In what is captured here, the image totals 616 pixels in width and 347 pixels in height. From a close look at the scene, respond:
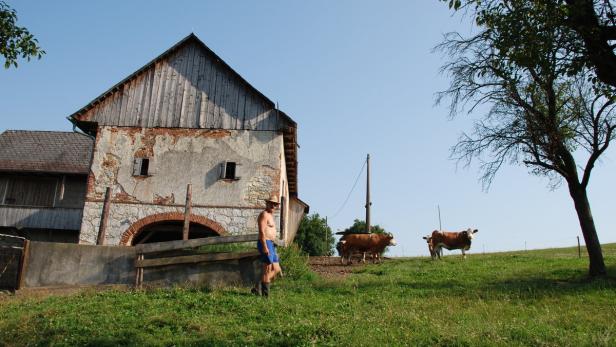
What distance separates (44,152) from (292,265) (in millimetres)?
18590

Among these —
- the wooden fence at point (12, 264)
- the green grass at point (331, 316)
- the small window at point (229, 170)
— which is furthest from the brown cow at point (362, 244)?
the wooden fence at point (12, 264)

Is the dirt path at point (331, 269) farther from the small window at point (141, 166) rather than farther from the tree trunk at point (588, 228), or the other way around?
the tree trunk at point (588, 228)

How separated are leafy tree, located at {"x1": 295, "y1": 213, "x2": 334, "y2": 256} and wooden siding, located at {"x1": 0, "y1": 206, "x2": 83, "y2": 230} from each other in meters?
22.6

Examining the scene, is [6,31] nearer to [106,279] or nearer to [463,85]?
[106,279]

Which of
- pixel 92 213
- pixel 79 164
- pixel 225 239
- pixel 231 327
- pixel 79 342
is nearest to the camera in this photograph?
pixel 79 342

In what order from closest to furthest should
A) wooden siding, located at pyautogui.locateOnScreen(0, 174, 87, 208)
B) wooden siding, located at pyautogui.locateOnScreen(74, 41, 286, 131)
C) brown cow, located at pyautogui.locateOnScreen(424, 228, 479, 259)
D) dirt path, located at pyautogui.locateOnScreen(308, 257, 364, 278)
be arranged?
dirt path, located at pyautogui.locateOnScreen(308, 257, 364, 278) → wooden siding, located at pyautogui.locateOnScreen(74, 41, 286, 131) → brown cow, located at pyautogui.locateOnScreen(424, 228, 479, 259) → wooden siding, located at pyautogui.locateOnScreen(0, 174, 87, 208)

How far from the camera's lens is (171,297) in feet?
32.1

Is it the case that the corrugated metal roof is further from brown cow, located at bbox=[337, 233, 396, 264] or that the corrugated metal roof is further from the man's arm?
Result: the man's arm

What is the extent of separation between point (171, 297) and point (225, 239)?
6.28ft

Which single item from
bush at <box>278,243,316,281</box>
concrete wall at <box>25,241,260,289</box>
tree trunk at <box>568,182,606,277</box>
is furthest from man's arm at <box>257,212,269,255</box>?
tree trunk at <box>568,182,606,277</box>

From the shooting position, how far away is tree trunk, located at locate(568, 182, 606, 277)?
14125 millimetres

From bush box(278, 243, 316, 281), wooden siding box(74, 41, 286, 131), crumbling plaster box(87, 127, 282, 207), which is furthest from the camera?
wooden siding box(74, 41, 286, 131)

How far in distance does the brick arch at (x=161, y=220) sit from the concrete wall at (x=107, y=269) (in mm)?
5399

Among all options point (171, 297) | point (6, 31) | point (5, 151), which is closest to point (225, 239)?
point (171, 297)
